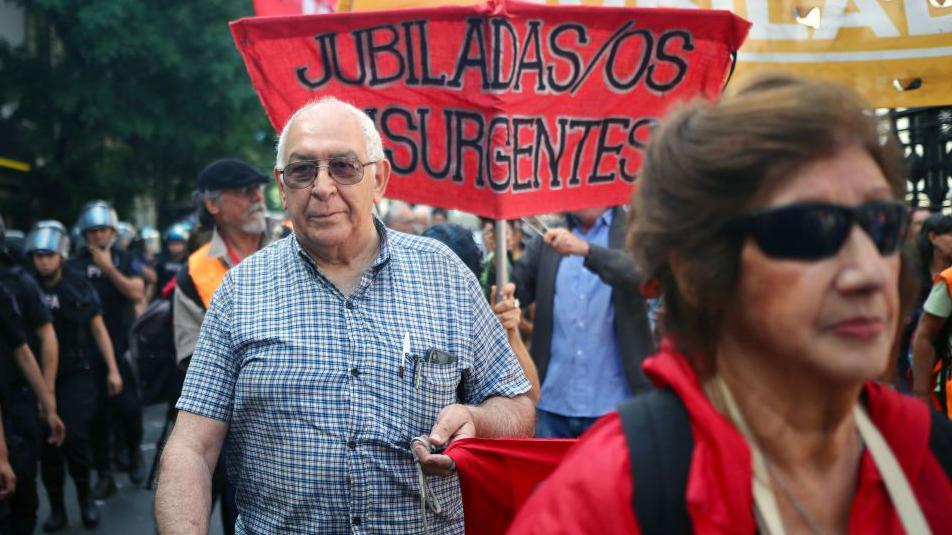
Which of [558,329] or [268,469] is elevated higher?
[268,469]

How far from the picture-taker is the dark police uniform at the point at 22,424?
7230 millimetres

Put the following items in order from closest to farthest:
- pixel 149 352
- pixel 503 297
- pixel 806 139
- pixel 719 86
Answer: pixel 806 139, pixel 503 297, pixel 719 86, pixel 149 352

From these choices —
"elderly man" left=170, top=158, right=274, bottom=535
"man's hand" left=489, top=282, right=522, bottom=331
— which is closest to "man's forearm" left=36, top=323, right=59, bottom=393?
"elderly man" left=170, top=158, right=274, bottom=535

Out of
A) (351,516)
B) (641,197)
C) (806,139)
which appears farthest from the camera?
(351,516)

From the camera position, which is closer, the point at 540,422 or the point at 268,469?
the point at 268,469

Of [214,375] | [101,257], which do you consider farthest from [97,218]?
[214,375]

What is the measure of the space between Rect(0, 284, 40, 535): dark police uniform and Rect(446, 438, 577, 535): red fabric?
454 cm

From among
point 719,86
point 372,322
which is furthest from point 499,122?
point 372,322

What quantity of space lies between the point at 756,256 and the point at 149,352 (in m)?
4.93

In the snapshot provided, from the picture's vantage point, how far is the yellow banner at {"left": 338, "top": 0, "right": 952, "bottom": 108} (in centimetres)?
571

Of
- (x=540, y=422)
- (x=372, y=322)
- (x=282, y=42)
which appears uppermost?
(x=282, y=42)

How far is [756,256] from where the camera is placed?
73.2 inches

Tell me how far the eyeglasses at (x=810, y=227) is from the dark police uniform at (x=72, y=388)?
24.8ft

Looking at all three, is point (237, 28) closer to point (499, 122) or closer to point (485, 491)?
point (499, 122)
